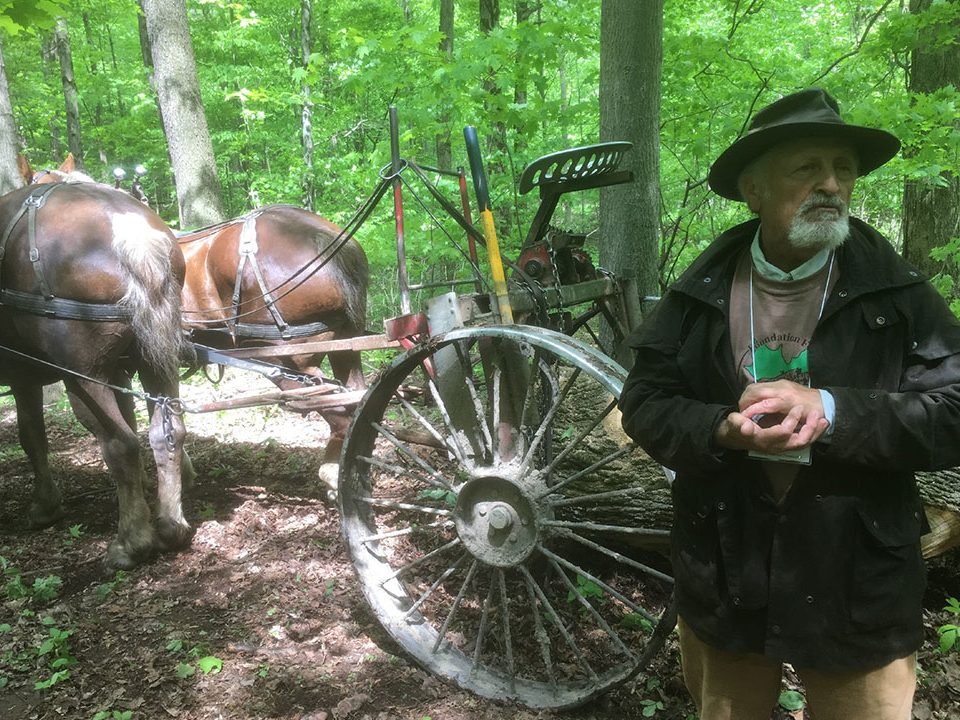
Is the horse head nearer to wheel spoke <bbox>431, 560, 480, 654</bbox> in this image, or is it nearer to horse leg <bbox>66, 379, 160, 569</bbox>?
horse leg <bbox>66, 379, 160, 569</bbox>

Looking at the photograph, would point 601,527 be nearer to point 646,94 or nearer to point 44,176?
point 646,94

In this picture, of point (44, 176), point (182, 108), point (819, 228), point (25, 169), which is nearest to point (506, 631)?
point (819, 228)

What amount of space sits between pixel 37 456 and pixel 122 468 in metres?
1.15

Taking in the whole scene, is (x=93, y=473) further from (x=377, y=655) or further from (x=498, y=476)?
(x=498, y=476)

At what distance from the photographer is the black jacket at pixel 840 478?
4.64 ft

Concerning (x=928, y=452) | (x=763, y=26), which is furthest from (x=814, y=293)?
(x=763, y=26)

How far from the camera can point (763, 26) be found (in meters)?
6.29

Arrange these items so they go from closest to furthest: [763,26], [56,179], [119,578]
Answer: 1. [119,578]
2. [56,179]
3. [763,26]

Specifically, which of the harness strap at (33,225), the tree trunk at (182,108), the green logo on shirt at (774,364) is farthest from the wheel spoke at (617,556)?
the tree trunk at (182,108)

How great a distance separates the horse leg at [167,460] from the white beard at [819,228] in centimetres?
392

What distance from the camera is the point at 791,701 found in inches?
105

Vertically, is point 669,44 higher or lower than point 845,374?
higher

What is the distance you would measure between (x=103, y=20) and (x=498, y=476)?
16.0m

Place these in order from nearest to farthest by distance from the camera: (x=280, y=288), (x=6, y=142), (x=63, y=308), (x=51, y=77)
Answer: (x=63, y=308) → (x=280, y=288) → (x=6, y=142) → (x=51, y=77)
